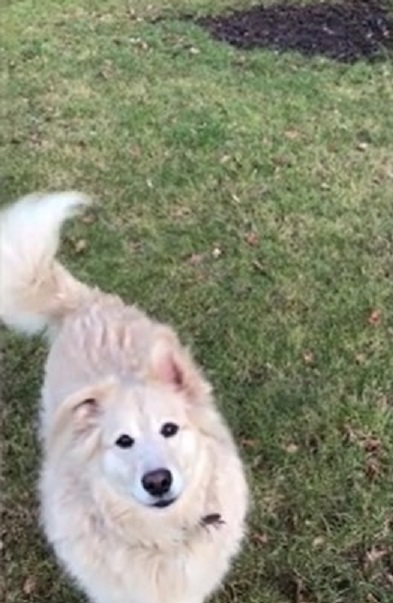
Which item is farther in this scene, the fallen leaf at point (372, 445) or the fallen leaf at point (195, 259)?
the fallen leaf at point (195, 259)

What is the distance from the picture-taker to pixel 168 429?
287 centimetres

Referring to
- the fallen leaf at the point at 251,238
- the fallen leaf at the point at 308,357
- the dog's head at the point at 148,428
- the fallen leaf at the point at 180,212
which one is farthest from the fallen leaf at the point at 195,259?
the dog's head at the point at 148,428

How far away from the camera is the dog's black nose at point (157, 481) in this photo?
2.76m

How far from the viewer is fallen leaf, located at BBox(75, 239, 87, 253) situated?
5.40 metres

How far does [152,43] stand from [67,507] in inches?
229

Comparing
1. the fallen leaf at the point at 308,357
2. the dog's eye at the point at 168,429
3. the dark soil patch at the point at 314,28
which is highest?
the dog's eye at the point at 168,429

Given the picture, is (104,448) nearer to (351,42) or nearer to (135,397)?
(135,397)

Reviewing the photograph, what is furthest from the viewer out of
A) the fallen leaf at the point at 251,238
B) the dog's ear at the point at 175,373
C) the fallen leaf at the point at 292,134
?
the fallen leaf at the point at 292,134

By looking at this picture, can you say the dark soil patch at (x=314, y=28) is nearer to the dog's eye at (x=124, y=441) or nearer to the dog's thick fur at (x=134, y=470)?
the dog's thick fur at (x=134, y=470)

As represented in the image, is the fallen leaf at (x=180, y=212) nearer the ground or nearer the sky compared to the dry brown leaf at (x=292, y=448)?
nearer the ground

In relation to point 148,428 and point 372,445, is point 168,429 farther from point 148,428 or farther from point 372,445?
point 372,445

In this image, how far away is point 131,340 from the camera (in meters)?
3.33

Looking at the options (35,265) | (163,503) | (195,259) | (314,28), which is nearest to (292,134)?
(195,259)

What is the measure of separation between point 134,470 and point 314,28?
19.9 feet
